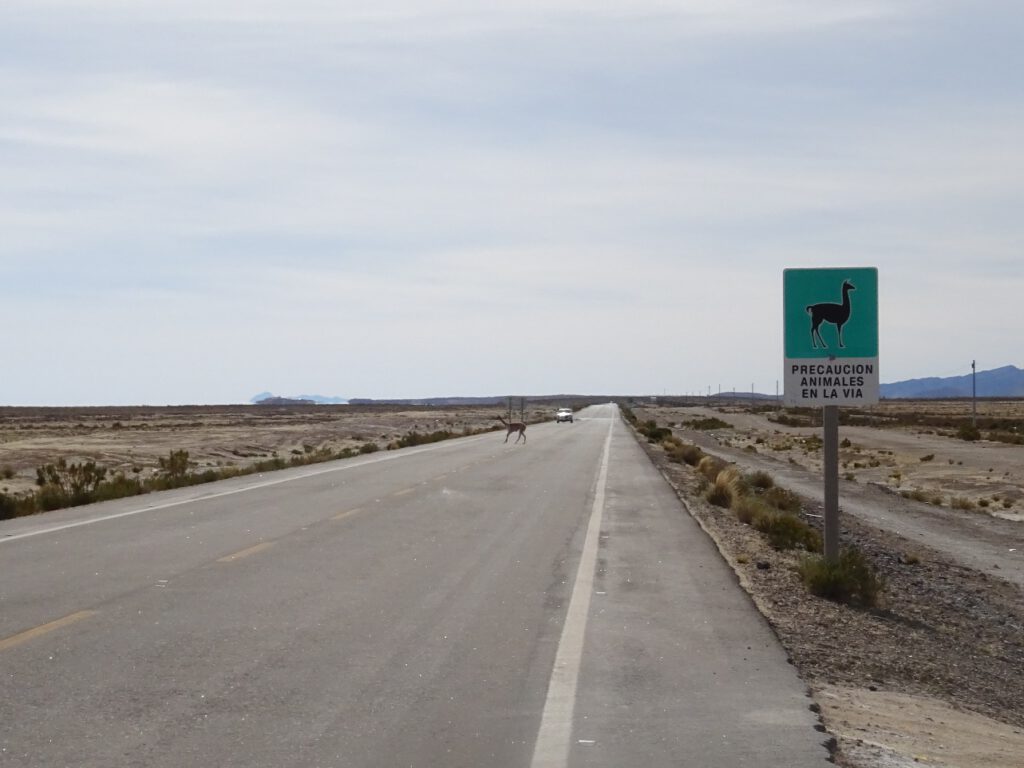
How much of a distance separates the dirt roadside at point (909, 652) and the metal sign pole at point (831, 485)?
563 mm

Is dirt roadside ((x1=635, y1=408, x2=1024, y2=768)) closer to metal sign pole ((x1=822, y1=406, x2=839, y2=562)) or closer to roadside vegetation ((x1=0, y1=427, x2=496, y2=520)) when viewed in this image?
metal sign pole ((x1=822, y1=406, x2=839, y2=562))

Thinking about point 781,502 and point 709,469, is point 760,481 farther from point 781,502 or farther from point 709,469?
point 781,502

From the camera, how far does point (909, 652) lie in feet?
33.2

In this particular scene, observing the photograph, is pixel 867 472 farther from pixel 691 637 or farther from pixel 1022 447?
pixel 691 637

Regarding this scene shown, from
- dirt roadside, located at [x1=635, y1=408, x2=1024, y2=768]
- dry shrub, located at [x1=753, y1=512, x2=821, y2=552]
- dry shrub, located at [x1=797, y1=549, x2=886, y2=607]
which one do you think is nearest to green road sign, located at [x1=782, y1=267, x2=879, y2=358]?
dry shrub, located at [x1=797, y1=549, x2=886, y2=607]

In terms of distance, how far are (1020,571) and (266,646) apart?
46.2ft

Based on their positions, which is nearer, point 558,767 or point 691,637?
point 558,767

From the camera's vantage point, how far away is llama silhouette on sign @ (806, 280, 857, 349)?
1288 cm

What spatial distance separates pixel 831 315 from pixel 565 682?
6410 millimetres

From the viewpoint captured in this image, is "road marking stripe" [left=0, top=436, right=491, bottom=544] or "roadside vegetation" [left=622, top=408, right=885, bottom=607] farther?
"road marking stripe" [left=0, top=436, right=491, bottom=544]

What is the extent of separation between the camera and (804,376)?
42.2ft

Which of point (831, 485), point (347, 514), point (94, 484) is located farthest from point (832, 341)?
point (94, 484)

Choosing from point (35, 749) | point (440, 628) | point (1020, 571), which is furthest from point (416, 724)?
point (1020, 571)

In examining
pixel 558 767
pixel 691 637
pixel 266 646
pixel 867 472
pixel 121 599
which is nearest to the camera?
pixel 558 767
